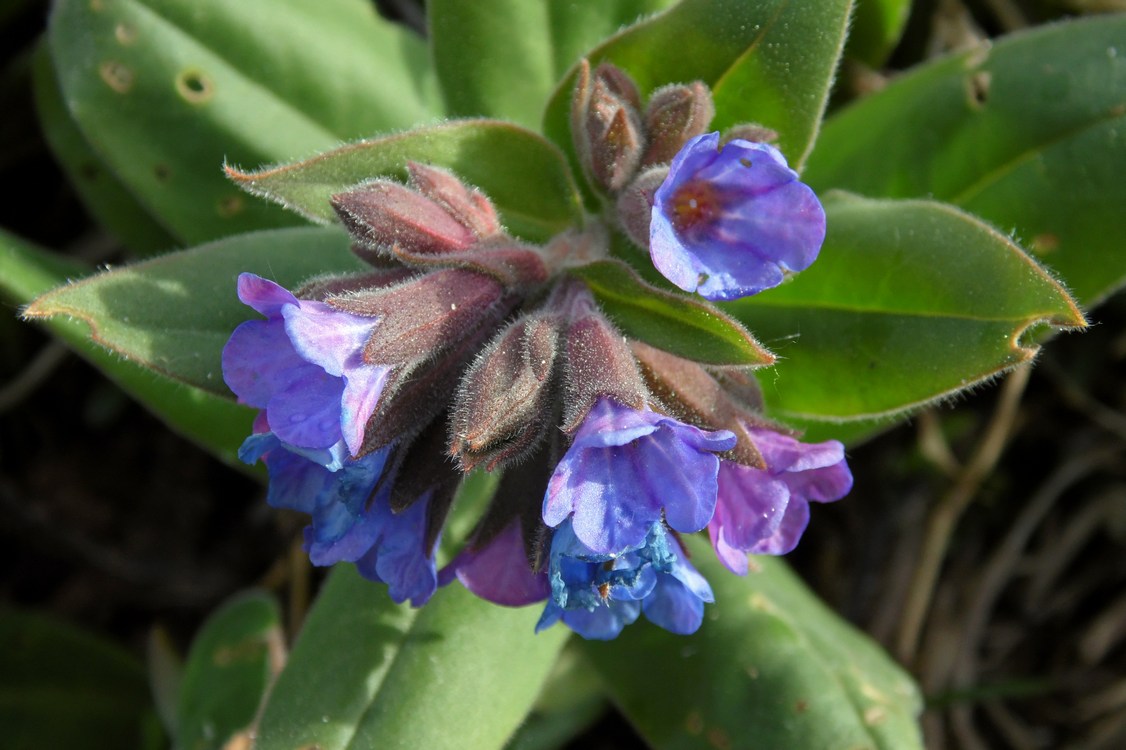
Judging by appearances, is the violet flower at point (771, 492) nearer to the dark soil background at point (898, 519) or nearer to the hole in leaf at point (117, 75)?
the dark soil background at point (898, 519)

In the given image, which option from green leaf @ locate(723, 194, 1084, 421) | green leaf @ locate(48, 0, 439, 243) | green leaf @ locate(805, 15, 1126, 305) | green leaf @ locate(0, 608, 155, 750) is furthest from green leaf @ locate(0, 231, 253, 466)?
green leaf @ locate(805, 15, 1126, 305)

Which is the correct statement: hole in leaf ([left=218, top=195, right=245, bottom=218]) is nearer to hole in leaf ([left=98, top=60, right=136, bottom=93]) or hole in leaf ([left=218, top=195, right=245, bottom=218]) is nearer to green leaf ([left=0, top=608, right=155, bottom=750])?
hole in leaf ([left=98, top=60, right=136, bottom=93])

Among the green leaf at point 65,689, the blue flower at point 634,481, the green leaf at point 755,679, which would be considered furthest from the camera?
the green leaf at point 65,689

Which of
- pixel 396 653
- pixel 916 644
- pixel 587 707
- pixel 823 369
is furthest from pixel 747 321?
pixel 916 644

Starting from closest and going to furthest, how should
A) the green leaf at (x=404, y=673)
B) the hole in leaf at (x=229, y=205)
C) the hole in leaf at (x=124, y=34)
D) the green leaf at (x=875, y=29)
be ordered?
the green leaf at (x=404, y=673) → the hole in leaf at (x=124, y=34) → the hole in leaf at (x=229, y=205) → the green leaf at (x=875, y=29)

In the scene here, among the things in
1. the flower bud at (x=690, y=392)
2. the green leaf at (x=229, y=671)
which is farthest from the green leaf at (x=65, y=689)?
the flower bud at (x=690, y=392)

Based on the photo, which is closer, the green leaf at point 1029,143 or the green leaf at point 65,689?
the green leaf at point 1029,143

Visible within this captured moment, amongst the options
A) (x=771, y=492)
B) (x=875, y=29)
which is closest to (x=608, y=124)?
(x=771, y=492)

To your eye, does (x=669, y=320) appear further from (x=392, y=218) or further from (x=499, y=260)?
(x=392, y=218)
